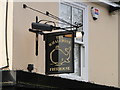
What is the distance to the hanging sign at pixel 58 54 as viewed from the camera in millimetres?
8570

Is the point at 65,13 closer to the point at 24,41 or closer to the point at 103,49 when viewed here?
the point at 103,49

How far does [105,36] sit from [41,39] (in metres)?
2.65

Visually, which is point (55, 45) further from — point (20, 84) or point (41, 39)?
point (20, 84)

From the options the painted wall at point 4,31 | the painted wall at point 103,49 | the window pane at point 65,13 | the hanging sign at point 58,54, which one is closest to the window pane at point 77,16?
the window pane at point 65,13

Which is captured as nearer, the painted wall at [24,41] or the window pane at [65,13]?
the painted wall at [24,41]

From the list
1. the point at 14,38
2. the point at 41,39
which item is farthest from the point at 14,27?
the point at 41,39

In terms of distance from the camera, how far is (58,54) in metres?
8.64

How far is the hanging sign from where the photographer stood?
8.57 meters

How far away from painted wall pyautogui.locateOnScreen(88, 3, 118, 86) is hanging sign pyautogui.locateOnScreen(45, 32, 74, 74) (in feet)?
5.95

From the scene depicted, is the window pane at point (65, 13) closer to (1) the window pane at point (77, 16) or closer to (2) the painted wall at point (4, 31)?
(1) the window pane at point (77, 16)

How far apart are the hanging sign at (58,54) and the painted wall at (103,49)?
181cm

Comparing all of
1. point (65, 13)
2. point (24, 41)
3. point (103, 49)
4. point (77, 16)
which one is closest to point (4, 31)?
point (24, 41)

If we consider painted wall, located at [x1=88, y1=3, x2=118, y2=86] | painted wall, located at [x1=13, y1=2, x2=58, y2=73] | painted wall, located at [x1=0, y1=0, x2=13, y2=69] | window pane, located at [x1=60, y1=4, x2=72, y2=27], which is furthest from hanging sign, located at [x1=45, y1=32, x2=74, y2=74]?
painted wall, located at [x1=88, y1=3, x2=118, y2=86]

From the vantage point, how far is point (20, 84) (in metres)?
7.70
